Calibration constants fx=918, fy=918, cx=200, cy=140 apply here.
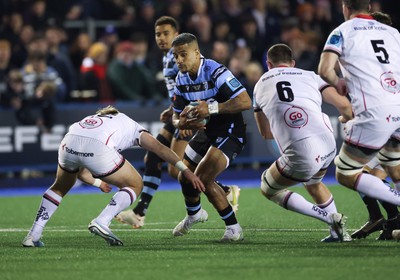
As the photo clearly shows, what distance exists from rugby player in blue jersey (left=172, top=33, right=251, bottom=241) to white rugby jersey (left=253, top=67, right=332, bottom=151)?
1.45 feet

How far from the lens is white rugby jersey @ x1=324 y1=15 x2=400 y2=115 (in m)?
8.55

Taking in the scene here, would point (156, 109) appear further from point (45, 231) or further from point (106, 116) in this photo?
point (106, 116)

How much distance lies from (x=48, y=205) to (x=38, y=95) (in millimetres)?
8022

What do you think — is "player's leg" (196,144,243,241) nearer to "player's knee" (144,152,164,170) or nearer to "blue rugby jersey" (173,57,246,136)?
"blue rugby jersey" (173,57,246,136)

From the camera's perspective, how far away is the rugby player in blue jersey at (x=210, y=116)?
372 inches

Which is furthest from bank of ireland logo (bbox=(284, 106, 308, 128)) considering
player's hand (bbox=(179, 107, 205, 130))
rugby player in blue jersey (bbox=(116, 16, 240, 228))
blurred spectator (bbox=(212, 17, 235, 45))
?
blurred spectator (bbox=(212, 17, 235, 45))

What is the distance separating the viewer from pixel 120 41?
20672 mm

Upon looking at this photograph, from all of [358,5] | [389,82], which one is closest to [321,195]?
[389,82]

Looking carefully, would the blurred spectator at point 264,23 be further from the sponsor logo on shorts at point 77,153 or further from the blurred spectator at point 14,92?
the sponsor logo on shorts at point 77,153

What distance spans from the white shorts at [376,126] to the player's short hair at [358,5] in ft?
3.25

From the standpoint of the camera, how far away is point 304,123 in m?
9.02

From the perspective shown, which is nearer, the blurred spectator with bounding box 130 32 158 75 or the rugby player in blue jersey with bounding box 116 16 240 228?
the rugby player in blue jersey with bounding box 116 16 240 228

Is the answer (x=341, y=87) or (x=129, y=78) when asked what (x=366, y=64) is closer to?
(x=341, y=87)

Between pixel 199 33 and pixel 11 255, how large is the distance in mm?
11954
